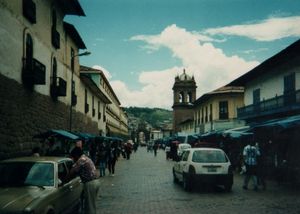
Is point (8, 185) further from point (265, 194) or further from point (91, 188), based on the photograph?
point (265, 194)

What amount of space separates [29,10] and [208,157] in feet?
30.9

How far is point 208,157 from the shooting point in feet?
50.1

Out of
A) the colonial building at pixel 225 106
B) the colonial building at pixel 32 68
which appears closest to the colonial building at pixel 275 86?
the colonial building at pixel 32 68

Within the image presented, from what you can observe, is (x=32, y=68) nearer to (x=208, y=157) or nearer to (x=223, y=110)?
(x=208, y=157)

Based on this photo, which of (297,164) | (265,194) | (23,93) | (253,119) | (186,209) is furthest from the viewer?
(253,119)

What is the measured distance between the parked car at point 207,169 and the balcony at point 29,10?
872cm

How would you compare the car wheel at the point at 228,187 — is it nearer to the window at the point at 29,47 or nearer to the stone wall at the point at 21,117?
the stone wall at the point at 21,117

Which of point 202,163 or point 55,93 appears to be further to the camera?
point 55,93

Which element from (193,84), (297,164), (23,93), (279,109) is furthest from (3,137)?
(193,84)

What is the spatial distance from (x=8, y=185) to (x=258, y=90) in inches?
1066

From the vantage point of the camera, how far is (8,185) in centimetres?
792

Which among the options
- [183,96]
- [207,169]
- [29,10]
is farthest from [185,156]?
[183,96]

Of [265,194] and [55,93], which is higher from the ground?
[55,93]

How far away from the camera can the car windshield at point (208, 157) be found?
1513 cm
